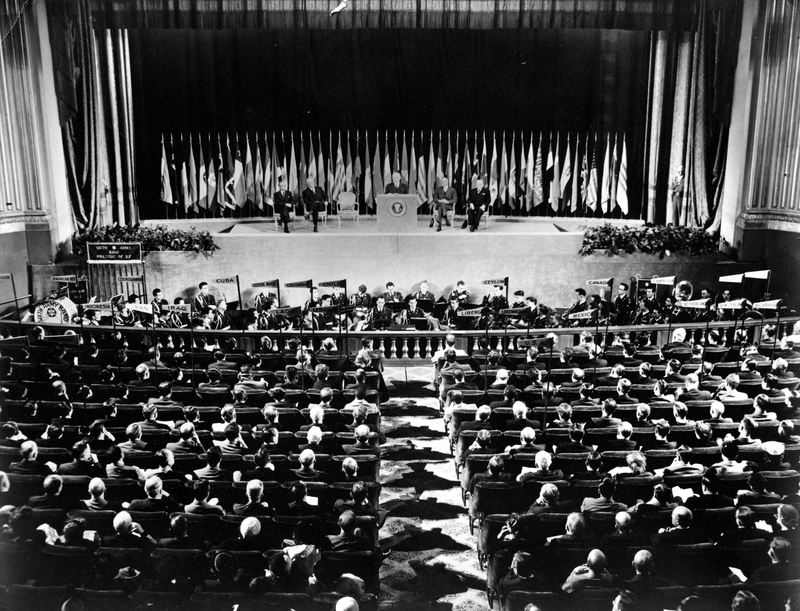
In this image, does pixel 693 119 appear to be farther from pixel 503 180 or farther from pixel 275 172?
pixel 275 172

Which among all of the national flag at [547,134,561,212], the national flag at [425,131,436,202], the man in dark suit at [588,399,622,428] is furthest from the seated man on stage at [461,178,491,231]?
the man in dark suit at [588,399,622,428]

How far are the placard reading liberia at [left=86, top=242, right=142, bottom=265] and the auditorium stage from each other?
1.32 m

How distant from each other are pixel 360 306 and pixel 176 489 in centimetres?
870

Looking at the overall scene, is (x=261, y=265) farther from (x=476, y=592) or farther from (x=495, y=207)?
(x=476, y=592)

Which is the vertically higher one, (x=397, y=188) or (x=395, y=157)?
(x=395, y=157)

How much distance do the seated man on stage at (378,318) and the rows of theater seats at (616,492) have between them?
374 centimetres

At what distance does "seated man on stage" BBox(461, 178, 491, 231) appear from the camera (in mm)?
19438

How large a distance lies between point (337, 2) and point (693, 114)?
1029 cm

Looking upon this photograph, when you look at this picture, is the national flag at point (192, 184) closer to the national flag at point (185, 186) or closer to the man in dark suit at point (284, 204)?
the national flag at point (185, 186)

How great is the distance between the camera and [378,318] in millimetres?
14883

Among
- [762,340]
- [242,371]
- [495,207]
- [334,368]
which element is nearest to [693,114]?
[495,207]

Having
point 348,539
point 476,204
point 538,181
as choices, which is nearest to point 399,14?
point 476,204

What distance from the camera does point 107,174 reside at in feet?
68.7

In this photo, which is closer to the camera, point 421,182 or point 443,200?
point 443,200
